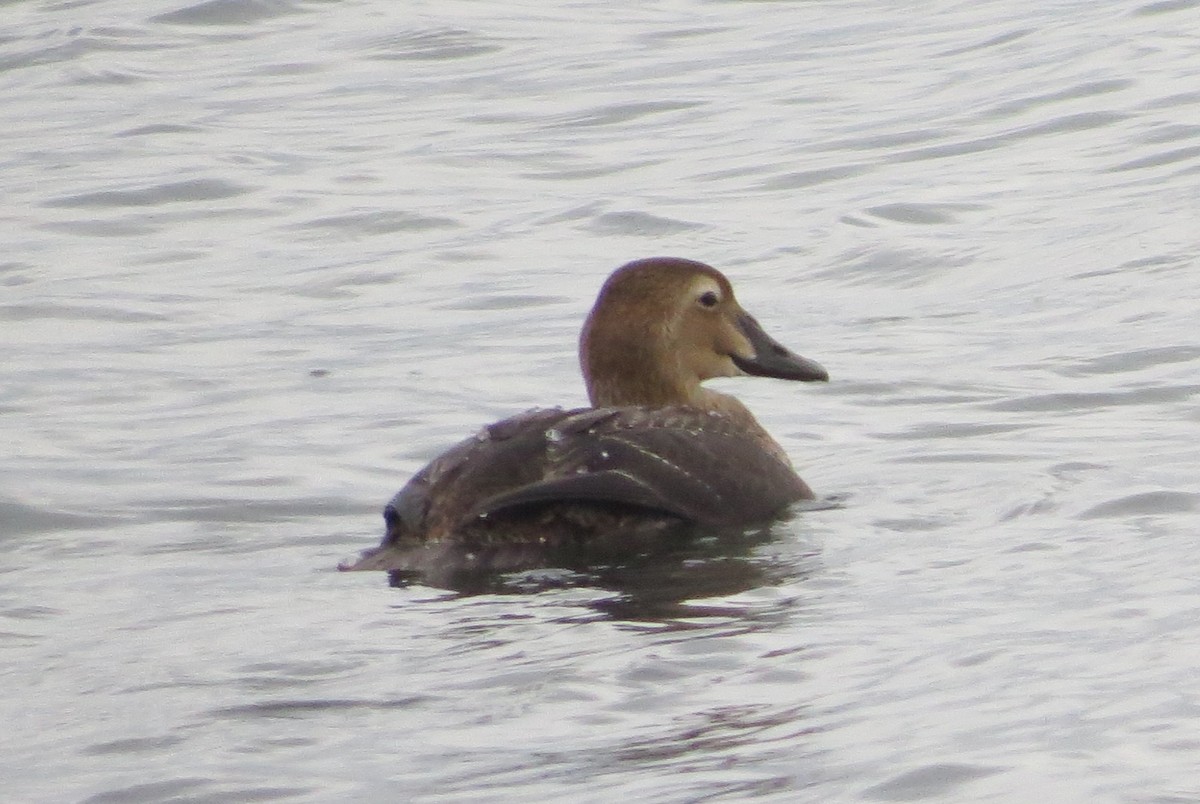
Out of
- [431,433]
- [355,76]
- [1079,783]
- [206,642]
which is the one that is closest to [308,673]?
[206,642]

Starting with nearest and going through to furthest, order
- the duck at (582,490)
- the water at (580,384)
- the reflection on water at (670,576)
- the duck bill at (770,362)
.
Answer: the water at (580,384), the reflection on water at (670,576), the duck at (582,490), the duck bill at (770,362)

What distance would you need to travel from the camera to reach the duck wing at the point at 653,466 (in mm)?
7164

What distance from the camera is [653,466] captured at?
7.37m

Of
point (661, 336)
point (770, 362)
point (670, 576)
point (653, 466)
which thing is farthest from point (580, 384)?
point (670, 576)

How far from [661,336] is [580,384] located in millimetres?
1665

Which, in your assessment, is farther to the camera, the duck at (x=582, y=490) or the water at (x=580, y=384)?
the duck at (x=582, y=490)

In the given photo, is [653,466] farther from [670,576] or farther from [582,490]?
[670,576]

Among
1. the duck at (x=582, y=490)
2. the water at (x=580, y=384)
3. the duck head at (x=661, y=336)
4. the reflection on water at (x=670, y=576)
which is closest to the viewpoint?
the water at (x=580, y=384)

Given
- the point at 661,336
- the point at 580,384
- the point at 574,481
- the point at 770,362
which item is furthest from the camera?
the point at 580,384

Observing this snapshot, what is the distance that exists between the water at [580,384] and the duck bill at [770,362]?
12.5 inches

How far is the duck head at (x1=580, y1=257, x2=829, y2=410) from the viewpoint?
8.27 meters

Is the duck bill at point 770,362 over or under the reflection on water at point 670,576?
over

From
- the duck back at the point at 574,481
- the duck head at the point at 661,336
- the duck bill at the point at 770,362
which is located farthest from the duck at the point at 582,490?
the duck bill at the point at 770,362

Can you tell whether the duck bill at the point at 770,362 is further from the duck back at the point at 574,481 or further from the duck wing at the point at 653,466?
the duck back at the point at 574,481
